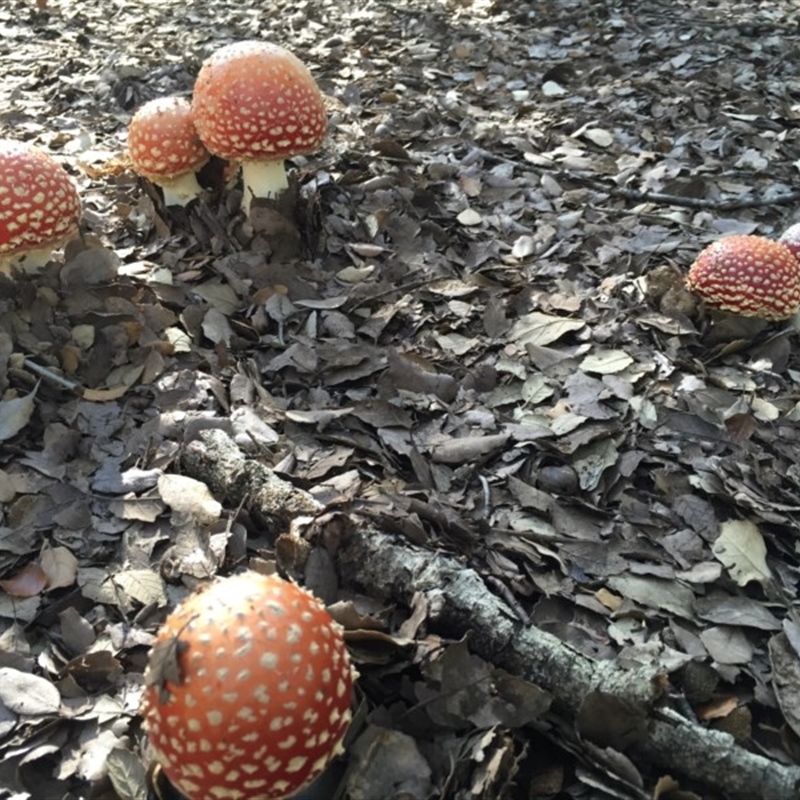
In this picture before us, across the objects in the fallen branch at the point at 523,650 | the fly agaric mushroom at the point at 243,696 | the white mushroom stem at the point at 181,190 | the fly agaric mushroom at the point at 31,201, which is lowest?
the fallen branch at the point at 523,650

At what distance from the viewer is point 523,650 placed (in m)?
2.66

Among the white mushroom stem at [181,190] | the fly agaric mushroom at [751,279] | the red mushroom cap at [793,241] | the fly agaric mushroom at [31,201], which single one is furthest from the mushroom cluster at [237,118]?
the red mushroom cap at [793,241]

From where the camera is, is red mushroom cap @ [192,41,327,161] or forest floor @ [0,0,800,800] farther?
red mushroom cap @ [192,41,327,161]

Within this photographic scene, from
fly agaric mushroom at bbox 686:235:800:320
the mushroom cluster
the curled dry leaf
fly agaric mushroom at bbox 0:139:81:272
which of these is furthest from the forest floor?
the mushroom cluster

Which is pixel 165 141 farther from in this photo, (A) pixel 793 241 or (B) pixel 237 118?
(A) pixel 793 241

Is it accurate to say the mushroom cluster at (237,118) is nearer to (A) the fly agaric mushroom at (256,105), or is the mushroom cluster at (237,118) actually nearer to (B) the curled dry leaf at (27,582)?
(A) the fly agaric mushroom at (256,105)

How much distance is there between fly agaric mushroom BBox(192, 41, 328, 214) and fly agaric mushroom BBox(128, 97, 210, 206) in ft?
0.63

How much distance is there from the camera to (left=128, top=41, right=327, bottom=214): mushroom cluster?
167 inches

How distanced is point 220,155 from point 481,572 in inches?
103

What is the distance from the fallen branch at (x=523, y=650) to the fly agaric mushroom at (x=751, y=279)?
6.77 ft

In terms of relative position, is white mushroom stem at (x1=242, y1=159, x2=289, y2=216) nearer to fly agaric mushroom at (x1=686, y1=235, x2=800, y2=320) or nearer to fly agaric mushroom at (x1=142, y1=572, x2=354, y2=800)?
fly agaric mushroom at (x1=686, y1=235, x2=800, y2=320)

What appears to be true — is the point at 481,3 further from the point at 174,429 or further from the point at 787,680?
the point at 787,680

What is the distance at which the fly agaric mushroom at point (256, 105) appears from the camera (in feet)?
13.9

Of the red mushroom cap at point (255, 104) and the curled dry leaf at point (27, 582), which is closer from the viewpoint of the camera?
the curled dry leaf at point (27, 582)
